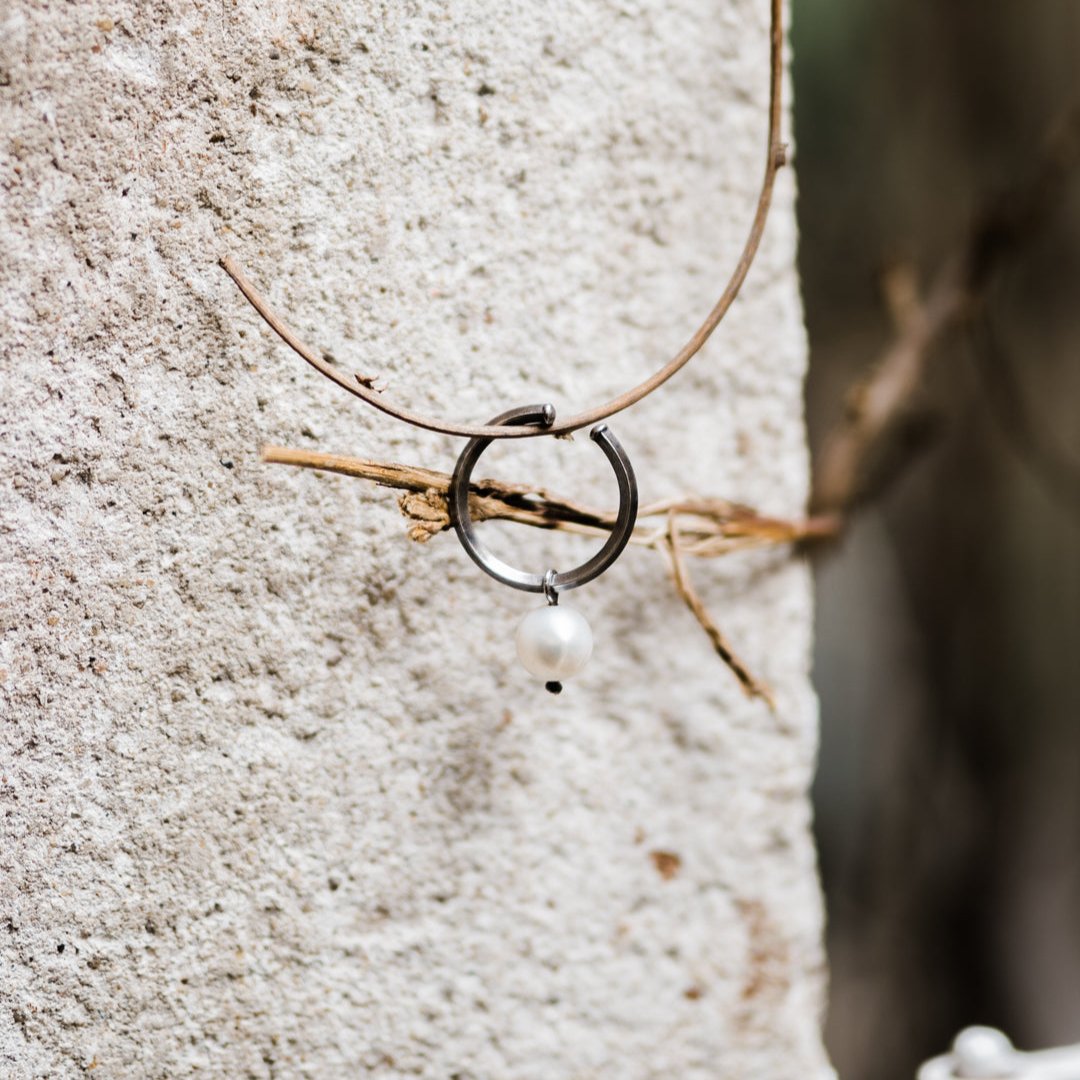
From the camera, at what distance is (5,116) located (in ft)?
1.20

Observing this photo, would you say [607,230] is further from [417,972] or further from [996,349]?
[996,349]

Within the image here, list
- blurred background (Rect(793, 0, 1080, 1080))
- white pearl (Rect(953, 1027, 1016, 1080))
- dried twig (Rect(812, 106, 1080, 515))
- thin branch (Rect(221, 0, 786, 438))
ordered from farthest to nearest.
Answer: blurred background (Rect(793, 0, 1080, 1080)) < dried twig (Rect(812, 106, 1080, 515)) < white pearl (Rect(953, 1027, 1016, 1080)) < thin branch (Rect(221, 0, 786, 438))

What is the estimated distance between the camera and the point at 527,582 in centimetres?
36

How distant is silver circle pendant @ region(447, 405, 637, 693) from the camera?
0.35m

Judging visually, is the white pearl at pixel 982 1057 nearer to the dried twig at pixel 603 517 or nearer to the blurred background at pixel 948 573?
the dried twig at pixel 603 517

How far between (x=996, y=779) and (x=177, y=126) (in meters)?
0.98

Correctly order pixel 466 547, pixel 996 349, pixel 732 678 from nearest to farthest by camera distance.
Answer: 1. pixel 466 547
2. pixel 732 678
3. pixel 996 349

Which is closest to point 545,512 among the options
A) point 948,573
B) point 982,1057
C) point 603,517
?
point 603,517

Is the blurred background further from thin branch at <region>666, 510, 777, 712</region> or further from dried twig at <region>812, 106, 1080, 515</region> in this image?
thin branch at <region>666, 510, 777, 712</region>

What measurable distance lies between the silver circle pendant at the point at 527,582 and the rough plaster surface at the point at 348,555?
0.16ft

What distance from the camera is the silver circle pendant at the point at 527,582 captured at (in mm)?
348

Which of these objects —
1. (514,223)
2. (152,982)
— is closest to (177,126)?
(514,223)

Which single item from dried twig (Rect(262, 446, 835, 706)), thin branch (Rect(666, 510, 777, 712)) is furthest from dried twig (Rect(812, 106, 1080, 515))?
thin branch (Rect(666, 510, 777, 712))

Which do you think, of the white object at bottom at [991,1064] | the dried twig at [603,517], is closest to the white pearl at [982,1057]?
the white object at bottom at [991,1064]
